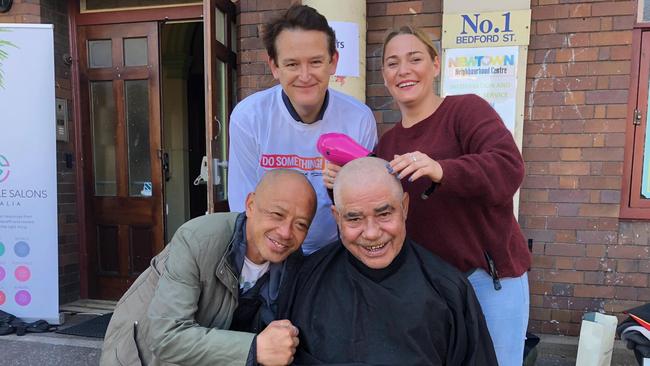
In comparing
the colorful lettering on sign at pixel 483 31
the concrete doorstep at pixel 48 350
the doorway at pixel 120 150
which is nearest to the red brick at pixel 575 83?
the colorful lettering on sign at pixel 483 31

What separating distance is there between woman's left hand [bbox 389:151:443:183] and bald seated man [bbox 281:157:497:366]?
0.41 ft

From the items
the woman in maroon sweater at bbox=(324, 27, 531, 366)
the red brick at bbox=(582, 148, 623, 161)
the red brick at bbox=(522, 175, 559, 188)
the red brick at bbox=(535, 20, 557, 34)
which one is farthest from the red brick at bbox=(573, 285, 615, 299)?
the woman in maroon sweater at bbox=(324, 27, 531, 366)

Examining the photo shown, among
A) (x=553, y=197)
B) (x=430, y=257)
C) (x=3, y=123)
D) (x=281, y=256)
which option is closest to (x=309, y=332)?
(x=281, y=256)

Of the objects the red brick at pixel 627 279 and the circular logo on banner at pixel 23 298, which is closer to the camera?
the red brick at pixel 627 279

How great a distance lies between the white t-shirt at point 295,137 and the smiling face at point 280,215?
13.1 inches

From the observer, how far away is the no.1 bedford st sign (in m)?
3.14

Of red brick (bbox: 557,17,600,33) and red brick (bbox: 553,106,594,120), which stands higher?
red brick (bbox: 557,17,600,33)

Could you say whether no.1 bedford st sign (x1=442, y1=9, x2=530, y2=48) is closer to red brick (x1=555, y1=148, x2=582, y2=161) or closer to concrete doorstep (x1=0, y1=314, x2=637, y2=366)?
red brick (x1=555, y1=148, x2=582, y2=161)

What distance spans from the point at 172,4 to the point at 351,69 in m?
1.90

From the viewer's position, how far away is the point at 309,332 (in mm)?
1605

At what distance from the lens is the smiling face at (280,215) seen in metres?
1.58

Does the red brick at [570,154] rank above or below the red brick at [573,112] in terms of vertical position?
below

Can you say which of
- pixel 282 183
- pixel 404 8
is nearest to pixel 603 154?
pixel 404 8

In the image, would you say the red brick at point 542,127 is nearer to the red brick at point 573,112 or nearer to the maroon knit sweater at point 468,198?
the red brick at point 573,112
